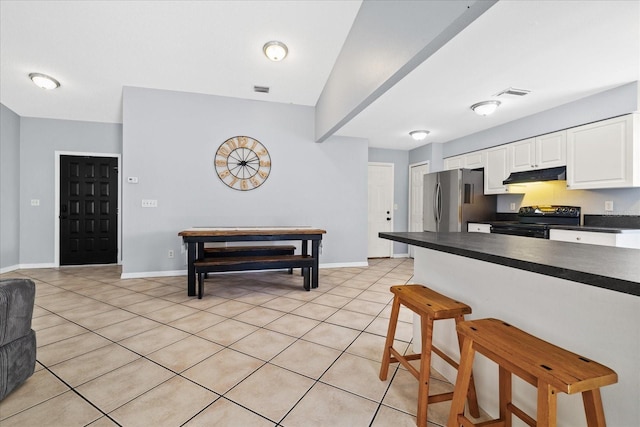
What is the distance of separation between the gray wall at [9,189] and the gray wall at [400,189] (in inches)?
266

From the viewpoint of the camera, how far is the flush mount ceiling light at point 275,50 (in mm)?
3537

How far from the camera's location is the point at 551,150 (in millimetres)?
3754

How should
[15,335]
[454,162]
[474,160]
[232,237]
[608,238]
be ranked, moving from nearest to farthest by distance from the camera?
[15,335]
[608,238]
[232,237]
[474,160]
[454,162]

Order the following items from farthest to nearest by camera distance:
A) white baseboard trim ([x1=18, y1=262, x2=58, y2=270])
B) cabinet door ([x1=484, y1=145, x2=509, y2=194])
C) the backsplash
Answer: white baseboard trim ([x1=18, y1=262, x2=58, y2=270]), cabinet door ([x1=484, y1=145, x2=509, y2=194]), the backsplash

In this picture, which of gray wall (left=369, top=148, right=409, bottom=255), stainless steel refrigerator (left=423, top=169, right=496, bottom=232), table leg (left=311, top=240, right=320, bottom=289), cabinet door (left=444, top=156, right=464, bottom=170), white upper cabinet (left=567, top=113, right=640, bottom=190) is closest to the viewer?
white upper cabinet (left=567, top=113, right=640, bottom=190)

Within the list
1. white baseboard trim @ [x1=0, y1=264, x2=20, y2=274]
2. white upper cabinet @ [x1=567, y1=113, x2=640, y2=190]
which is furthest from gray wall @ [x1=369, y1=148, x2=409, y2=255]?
white baseboard trim @ [x1=0, y1=264, x2=20, y2=274]

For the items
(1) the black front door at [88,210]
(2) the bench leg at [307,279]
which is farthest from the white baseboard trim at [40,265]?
(2) the bench leg at [307,279]

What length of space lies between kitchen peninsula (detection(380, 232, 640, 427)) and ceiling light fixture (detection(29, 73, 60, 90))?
536 cm

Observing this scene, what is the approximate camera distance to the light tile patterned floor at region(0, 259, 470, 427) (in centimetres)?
146

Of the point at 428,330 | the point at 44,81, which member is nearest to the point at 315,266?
the point at 428,330

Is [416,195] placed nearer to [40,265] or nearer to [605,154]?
[605,154]

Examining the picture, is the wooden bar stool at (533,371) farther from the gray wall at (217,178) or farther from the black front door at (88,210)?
the black front door at (88,210)

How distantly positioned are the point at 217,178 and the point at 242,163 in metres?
0.47

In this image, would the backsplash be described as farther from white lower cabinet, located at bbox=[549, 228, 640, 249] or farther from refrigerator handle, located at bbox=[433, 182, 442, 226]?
refrigerator handle, located at bbox=[433, 182, 442, 226]
